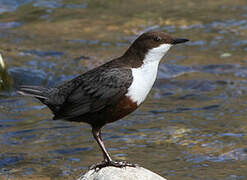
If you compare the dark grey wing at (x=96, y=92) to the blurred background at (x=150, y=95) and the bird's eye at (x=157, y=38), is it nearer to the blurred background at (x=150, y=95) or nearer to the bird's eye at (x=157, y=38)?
the bird's eye at (x=157, y=38)

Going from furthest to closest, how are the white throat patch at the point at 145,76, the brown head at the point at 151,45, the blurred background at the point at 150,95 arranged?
the blurred background at the point at 150,95 → the brown head at the point at 151,45 → the white throat patch at the point at 145,76

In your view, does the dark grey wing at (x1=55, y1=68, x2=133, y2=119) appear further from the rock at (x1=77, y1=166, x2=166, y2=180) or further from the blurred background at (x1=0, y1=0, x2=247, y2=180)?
the blurred background at (x1=0, y1=0, x2=247, y2=180)

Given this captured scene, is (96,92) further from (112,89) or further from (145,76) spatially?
(145,76)

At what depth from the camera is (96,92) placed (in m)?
4.61

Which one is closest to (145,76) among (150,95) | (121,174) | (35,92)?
(121,174)

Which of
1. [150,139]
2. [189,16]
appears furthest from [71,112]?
[189,16]

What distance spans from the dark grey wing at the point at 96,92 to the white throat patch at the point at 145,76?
0.05 meters

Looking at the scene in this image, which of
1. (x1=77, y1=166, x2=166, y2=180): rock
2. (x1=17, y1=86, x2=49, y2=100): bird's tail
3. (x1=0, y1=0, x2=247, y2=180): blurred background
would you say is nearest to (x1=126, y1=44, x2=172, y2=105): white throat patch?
(x1=77, y1=166, x2=166, y2=180): rock

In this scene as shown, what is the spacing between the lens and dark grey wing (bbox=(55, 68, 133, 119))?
4.45 metres

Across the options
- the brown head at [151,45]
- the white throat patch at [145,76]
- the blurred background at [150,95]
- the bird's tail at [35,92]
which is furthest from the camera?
the blurred background at [150,95]

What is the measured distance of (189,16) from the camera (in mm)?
11039

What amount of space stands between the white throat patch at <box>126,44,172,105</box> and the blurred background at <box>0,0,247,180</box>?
133 centimetres

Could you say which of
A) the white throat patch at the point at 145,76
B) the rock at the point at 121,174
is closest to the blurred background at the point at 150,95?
the rock at the point at 121,174

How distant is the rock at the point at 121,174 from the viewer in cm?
441
